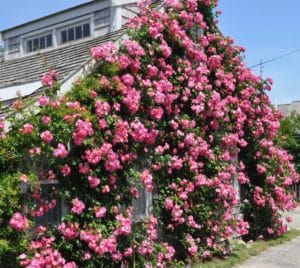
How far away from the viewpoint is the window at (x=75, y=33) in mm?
17672

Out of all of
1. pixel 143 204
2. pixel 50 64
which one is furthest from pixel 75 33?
pixel 143 204

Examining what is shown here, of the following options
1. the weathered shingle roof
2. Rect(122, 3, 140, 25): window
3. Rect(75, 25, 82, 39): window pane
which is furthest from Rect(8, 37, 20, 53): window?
the weathered shingle roof

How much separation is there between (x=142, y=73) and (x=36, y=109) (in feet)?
7.40

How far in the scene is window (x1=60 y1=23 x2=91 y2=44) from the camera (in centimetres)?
1767

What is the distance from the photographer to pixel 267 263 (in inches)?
386

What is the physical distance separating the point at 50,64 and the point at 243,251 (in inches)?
210

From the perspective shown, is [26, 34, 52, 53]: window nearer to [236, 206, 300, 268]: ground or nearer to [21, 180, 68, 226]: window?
[236, 206, 300, 268]: ground

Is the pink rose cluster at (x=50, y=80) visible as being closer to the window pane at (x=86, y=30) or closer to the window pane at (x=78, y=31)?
the window pane at (x=86, y=30)

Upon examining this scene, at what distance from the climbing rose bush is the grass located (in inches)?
8.2

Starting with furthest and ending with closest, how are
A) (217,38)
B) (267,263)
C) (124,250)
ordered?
(217,38)
(267,263)
(124,250)

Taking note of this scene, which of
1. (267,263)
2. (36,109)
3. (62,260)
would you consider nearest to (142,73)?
(36,109)

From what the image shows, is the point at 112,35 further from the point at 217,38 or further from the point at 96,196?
the point at 96,196

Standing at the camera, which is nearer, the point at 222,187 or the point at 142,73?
the point at 142,73

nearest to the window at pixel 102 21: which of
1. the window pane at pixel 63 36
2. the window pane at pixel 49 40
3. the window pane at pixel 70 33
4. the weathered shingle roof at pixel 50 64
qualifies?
the window pane at pixel 70 33
